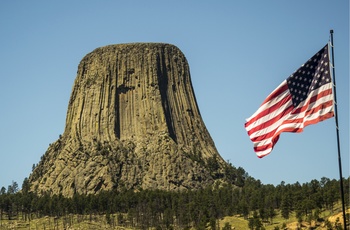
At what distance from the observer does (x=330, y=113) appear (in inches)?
1510

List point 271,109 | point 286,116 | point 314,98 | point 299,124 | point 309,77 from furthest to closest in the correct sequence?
point 271,109, point 286,116, point 299,124, point 309,77, point 314,98

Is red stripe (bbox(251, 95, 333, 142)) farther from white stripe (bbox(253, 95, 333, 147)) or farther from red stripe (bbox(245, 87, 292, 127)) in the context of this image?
red stripe (bbox(245, 87, 292, 127))

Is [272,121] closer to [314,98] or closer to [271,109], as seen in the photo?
[271,109]

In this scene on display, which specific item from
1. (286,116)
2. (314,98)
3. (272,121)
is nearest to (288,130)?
(286,116)

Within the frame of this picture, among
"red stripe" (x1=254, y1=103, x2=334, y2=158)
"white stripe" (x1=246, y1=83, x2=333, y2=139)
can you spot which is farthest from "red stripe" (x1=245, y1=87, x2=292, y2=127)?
"red stripe" (x1=254, y1=103, x2=334, y2=158)

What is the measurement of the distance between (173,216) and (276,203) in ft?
85.2

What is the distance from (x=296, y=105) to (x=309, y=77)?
1581mm

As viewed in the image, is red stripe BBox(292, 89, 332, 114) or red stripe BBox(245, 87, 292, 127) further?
red stripe BBox(245, 87, 292, 127)

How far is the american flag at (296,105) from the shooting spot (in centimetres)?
3872

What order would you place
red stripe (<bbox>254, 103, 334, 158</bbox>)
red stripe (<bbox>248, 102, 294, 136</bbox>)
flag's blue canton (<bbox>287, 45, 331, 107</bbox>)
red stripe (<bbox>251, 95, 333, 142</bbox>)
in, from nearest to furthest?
red stripe (<bbox>254, 103, 334, 158</bbox>) < red stripe (<bbox>251, 95, 333, 142</bbox>) < flag's blue canton (<bbox>287, 45, 331, 107</bbox>) < red stripe (<bbox>248, 102, 294, 136</bbox>)

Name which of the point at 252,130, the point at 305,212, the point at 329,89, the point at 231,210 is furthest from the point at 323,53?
the point at 231,210

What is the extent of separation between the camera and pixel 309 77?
131ft

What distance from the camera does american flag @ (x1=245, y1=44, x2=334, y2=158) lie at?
1524 inches

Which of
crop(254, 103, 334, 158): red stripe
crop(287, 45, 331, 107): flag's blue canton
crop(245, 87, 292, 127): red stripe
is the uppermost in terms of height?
crop(287, 45, 331, 107): flag's blue canton
